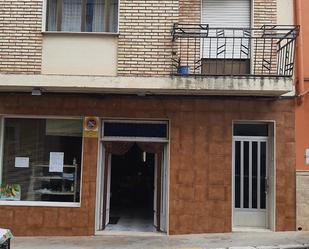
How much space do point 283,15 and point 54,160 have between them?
6.44 m

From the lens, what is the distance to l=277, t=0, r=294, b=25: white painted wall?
11.9 meters

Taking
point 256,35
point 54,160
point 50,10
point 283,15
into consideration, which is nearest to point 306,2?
point 283,15

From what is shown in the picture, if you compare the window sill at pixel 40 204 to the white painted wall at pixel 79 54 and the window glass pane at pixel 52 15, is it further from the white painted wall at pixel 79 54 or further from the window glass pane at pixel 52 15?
the window glass pane at pixel 52 15

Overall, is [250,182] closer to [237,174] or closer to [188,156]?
[237,174]

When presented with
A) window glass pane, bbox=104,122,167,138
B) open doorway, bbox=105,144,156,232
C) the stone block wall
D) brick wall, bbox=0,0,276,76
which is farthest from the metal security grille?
brick wall, bbox=0,0,276,76

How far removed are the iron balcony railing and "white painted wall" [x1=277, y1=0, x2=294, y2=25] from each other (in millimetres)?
225

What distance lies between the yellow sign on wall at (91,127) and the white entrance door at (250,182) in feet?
Answer: 10.8

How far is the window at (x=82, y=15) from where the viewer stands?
11.8 m

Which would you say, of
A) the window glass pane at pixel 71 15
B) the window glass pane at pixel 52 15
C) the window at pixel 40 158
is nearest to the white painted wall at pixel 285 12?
the window glass pane at pixel 71 15

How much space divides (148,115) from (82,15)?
9.19 ft

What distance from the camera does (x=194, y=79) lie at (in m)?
10.9

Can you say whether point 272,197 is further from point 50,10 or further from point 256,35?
point 50,10

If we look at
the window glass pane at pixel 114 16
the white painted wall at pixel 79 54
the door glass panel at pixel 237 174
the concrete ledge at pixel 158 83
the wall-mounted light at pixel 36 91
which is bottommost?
the door glass panel at pixel 237 174

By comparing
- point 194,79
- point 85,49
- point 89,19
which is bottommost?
point 194,79
